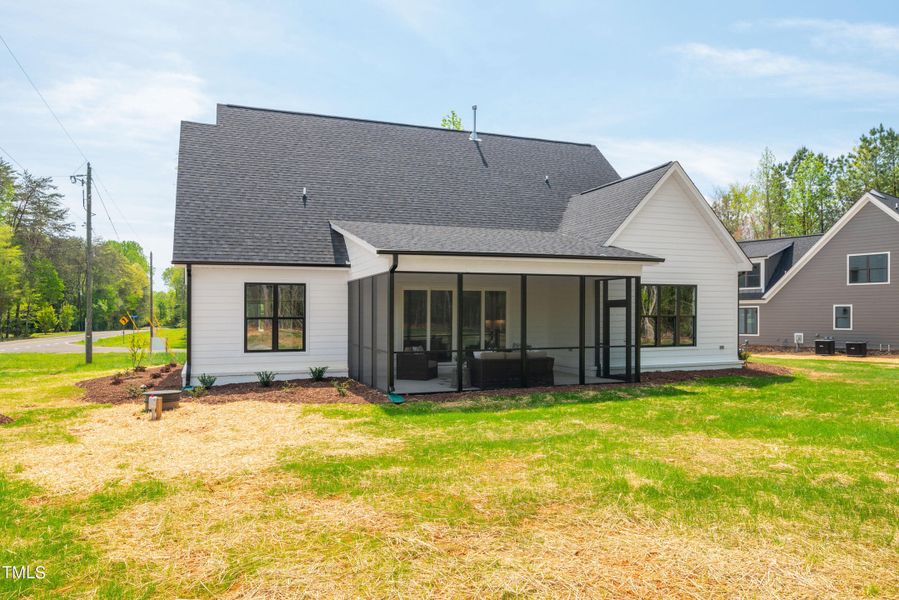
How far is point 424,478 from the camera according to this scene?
6203 mm

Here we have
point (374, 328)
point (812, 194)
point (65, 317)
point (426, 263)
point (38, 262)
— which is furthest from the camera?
point (65, 317)

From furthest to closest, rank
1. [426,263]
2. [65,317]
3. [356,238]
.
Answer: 1. [65,317]
2. [356,238]
3. [426,263]

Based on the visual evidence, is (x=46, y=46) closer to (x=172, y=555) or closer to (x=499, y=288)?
(x=499, y=288)

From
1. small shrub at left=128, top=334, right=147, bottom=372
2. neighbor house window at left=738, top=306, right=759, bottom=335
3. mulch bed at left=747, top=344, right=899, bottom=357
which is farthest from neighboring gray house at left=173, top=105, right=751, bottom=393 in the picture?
neighbor house window at left=738, top=306, right=759, bottom=335

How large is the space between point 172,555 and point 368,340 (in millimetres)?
8441

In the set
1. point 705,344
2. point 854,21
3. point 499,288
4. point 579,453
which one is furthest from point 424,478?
point 854,21

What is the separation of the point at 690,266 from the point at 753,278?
15692 mm

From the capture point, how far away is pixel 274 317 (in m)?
13.9

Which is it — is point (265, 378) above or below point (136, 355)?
below

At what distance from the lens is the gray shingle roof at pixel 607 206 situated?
1529 cm

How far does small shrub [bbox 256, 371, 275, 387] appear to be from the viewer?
13.2 meters

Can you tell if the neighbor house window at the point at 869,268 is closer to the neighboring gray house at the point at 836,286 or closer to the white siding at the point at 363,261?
the neighboring gray house at the point at 836,286

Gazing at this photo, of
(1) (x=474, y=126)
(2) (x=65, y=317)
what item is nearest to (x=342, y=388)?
(1) (x=474, y=126)

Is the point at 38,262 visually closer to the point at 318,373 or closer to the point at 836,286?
the point at 318,373
